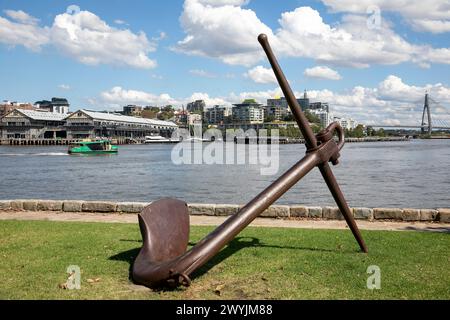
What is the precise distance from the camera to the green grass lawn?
5965mm

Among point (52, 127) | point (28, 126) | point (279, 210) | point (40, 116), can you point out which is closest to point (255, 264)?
point (279, 210)

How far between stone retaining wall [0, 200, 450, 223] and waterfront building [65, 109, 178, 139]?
405 ft

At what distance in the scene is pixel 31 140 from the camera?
12488 centimetres

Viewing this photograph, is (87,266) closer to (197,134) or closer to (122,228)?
(122,228)

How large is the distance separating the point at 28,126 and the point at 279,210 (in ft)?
420

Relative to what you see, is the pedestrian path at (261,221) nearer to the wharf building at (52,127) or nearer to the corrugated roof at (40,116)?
the wharf building at (52,127)

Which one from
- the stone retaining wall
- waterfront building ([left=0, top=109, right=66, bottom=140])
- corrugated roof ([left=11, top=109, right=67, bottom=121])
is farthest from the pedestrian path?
corrugated roof ([left=11, top=109, right=67, bottom=121])

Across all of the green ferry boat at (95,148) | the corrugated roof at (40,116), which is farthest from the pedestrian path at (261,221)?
the corrugated roof at (40,116)

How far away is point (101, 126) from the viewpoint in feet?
441

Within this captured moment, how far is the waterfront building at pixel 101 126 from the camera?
434ft

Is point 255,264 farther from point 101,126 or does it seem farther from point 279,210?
point 101,126

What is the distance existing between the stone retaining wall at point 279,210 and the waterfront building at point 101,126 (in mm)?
123425

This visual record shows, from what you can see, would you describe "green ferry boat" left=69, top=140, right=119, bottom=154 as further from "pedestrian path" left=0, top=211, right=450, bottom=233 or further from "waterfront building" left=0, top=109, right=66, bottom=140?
"pedestrian path" left=0, top=211, right=450, bottom=233
